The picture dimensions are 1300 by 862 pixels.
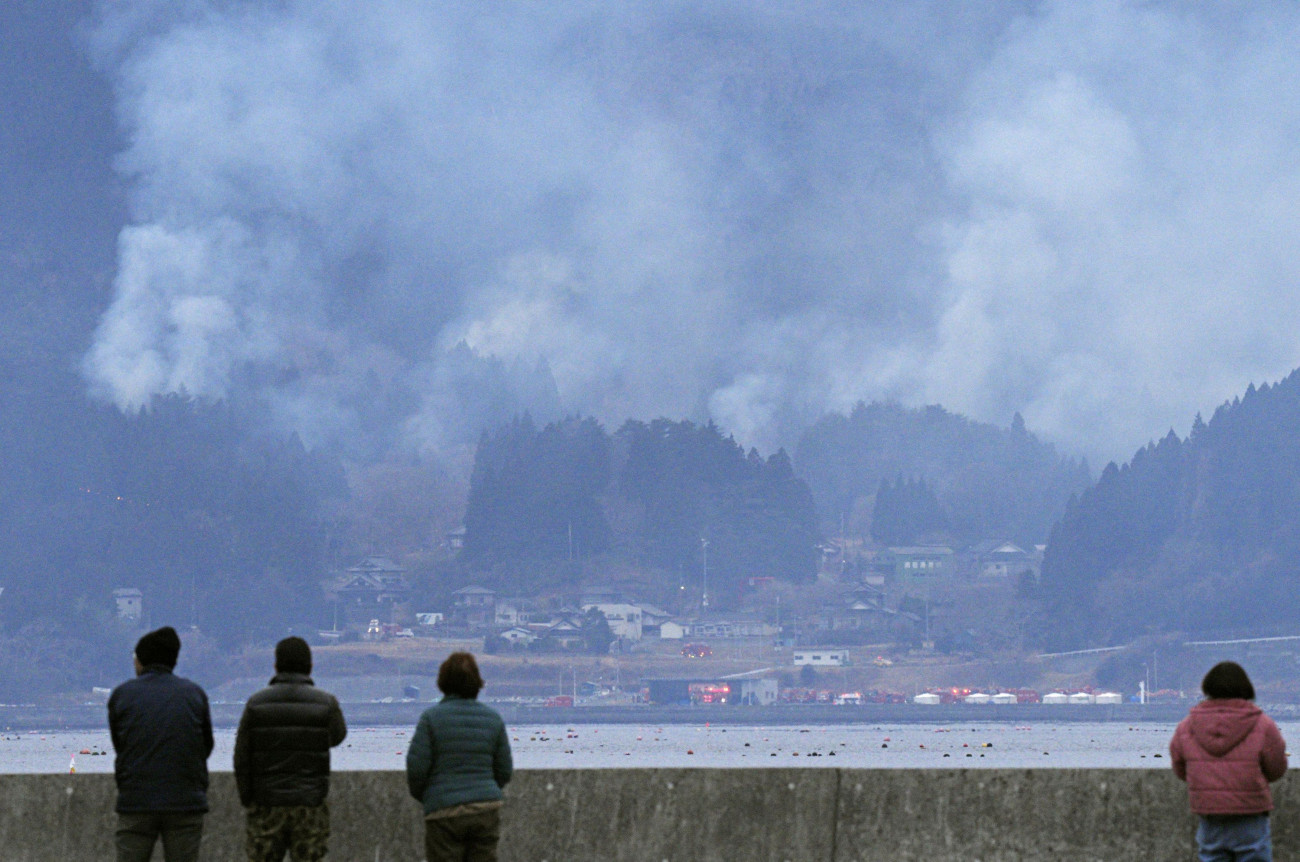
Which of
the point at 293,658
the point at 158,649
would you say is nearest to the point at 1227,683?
the point at 293,658

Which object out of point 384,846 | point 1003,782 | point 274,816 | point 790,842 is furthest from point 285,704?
point 1003,782

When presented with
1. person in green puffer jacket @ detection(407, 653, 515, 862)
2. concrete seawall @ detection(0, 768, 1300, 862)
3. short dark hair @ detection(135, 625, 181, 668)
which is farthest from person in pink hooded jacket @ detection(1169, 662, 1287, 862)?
short dark hair @ detection(135, 625, 181, 668)

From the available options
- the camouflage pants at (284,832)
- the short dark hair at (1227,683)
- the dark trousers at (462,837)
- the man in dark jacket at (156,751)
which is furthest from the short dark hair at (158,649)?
the short dark hair at (1227,683)

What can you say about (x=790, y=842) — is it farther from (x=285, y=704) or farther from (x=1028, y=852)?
(x=285, y=704)

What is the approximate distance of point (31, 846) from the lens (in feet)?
60.1

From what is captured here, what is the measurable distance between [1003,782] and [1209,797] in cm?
335

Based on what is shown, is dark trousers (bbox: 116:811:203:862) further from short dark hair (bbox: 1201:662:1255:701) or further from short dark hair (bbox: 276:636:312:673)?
short dark hair (bbox: 1201:662:1255:701)

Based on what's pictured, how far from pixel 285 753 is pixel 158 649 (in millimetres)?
1190

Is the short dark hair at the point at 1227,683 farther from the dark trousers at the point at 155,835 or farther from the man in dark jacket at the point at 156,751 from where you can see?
the dark trousers at the point at 155,835

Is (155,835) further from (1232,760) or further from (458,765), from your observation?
(1232,760)

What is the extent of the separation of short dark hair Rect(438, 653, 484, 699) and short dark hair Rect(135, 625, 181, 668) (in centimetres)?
202

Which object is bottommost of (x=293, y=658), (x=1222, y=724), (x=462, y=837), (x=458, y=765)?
(x=462, y=837)

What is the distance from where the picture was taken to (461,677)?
49.0 ft

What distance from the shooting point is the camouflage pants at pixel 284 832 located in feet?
51.0
